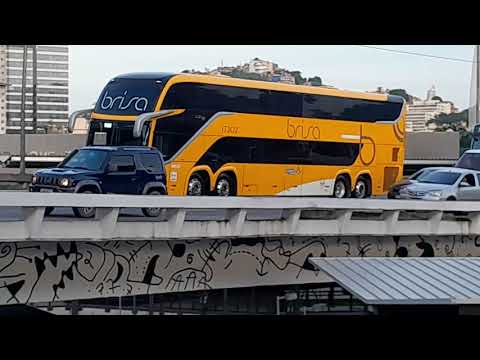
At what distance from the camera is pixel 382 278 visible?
12.8 m

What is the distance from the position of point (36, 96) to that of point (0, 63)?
11.4 ft

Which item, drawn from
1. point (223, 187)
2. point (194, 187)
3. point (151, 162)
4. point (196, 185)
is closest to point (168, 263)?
point (151, 162)

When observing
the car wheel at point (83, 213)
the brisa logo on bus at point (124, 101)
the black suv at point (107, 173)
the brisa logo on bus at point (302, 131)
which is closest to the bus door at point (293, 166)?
the brisa logo on bus at point (302, 131)

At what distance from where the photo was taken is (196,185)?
19.5 metres

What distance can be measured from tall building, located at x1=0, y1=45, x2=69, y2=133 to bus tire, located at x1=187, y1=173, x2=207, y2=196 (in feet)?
19.0

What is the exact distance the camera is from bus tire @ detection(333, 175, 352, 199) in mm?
22916

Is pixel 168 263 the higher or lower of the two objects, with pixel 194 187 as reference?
lower

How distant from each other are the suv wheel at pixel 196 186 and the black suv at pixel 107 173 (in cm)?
173

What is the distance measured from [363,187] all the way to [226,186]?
5.10 meters

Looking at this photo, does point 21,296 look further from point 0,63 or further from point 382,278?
point 0,63

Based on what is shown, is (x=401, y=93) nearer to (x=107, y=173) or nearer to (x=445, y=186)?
(x=445, y=186)

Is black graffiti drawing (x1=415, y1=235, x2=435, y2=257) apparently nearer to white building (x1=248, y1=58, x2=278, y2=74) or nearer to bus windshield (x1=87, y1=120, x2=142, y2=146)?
bus windshield (x1=87, y1=120, x2=142, y2=146)

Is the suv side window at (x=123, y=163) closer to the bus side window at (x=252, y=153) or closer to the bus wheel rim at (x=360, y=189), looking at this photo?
the bus side window at (x=252, y=153)

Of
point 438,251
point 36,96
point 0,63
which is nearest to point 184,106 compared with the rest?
point 438,251
